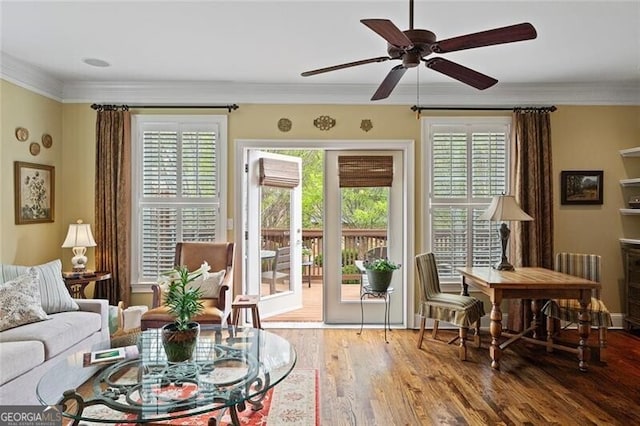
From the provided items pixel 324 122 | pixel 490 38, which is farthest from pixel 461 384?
pixel 324 122

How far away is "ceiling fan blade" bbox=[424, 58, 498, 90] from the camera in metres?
2.43

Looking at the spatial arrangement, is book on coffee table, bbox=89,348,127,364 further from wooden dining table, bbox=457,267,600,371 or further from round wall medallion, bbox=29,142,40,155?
wooden dining table, bbox=457,267,600,371

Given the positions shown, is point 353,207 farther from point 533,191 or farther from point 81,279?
point 81,279

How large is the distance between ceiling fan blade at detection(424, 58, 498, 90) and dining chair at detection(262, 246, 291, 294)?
3.47m

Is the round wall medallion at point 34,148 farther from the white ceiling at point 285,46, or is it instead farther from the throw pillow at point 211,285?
the throw pillow at point 211,285

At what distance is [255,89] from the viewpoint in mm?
4711

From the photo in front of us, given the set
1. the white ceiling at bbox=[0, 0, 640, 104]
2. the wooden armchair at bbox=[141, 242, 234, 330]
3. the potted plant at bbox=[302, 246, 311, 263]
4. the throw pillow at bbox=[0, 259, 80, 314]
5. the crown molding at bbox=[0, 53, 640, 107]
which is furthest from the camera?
the potted plant at bbox=[302, 246, 311, 263]

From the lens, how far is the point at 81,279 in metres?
4.15

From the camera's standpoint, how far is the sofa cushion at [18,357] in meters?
2.50

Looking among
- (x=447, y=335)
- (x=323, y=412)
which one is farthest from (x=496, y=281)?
(x=323, y=412)

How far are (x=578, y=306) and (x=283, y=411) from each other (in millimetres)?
2935

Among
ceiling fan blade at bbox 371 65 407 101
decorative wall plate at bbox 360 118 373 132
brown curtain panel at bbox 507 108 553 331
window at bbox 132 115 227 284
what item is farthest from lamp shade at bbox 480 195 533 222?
window at bbox 132 115 227 284

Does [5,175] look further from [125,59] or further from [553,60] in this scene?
[553,60]

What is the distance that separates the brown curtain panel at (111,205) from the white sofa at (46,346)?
2.99ft
